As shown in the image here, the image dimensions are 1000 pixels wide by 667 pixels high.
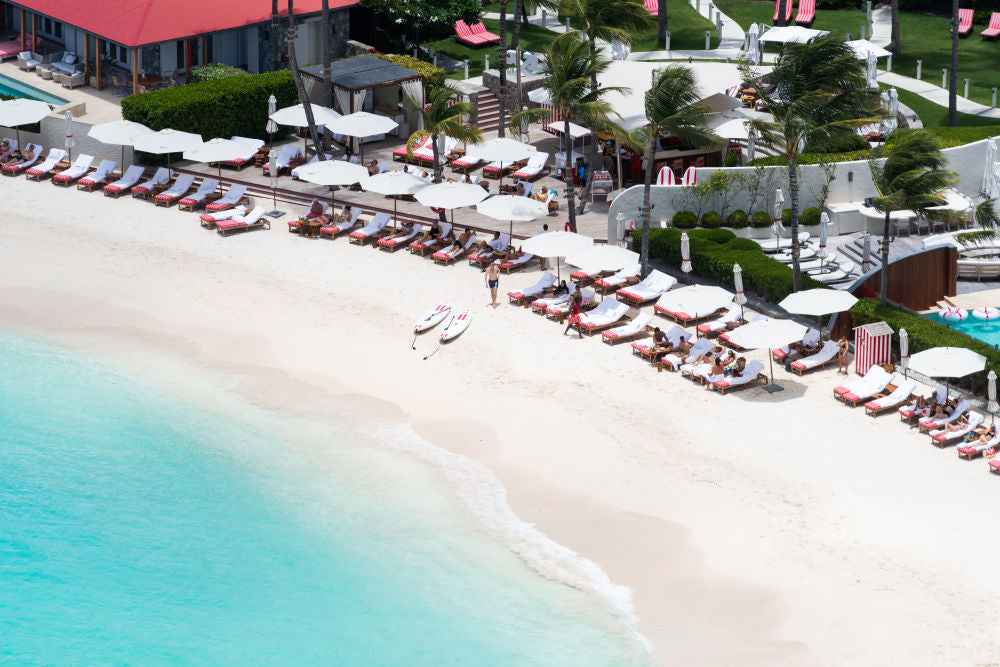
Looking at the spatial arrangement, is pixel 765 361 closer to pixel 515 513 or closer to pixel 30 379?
pixel 515 513

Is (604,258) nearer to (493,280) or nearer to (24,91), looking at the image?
(493,280)

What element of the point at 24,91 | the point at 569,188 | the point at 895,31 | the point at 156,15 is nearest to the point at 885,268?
the point at 569,188

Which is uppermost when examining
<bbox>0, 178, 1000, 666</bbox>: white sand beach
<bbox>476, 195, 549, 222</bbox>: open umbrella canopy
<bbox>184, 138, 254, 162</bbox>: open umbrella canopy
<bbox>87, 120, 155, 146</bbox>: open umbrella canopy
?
<bbox>87, 120, 155, 146</bbox>: open umbrella canopy

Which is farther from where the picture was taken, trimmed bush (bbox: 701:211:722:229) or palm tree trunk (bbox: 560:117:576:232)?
trimmed bush (bbox: 701:211:722:229)

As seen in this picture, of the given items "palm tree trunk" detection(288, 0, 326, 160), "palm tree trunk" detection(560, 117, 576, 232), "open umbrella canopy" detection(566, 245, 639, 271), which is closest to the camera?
"open umbrella canopy" detection(566, 245, 639, 271)

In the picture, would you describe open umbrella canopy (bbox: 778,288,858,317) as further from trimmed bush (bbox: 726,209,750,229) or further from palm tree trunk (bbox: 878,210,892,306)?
trimmed bush (bbox: 726,209,750,229)

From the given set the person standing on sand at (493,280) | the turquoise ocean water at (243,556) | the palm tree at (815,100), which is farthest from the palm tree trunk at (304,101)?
the palm tree at (815,100)

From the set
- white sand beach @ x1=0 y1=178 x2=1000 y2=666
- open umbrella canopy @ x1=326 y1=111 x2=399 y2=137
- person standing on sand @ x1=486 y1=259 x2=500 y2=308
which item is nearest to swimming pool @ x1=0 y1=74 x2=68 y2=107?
white sand beach @ x1=0 y1=178 x2=1000 y2=666
